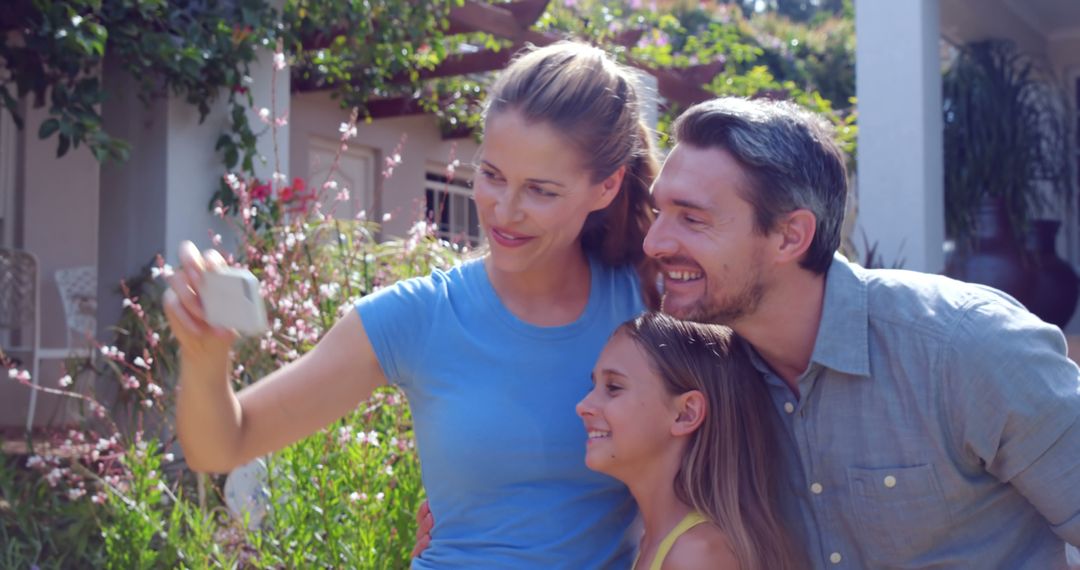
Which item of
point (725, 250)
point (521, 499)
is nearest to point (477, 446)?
point (521, 499)

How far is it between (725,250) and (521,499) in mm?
552

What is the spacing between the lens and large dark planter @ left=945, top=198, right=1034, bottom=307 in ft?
23.9

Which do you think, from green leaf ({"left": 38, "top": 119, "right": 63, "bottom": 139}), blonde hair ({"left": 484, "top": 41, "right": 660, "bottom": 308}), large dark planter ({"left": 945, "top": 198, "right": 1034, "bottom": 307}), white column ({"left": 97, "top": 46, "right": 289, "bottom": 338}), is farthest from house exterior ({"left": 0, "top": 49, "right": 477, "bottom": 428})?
large dark planter ({"left": 945, "top": 198, "right": 1034, "bottom": 307})

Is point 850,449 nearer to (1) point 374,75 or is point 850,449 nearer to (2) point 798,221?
(2) point 798,221

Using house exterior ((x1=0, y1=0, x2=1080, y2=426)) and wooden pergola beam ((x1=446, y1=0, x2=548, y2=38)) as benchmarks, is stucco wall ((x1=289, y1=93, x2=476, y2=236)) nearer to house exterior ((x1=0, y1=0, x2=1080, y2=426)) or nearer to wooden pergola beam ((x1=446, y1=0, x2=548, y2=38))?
house exterior ((x1=0, y1=0, x2=1080, y2=426))

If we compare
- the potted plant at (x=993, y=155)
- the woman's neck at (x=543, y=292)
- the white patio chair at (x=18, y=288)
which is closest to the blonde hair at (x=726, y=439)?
the woman's neck at (x=543, y=292)

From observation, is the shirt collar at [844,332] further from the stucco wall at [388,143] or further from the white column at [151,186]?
the stucco wall at [388,143]

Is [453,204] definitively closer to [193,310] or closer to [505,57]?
[505,57]

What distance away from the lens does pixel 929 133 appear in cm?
688

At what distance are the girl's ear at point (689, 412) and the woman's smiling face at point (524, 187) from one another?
1.23 ft

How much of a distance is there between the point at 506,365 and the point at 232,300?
57 cm

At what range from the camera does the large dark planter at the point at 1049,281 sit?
7.41 meters

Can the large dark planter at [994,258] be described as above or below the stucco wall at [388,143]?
below

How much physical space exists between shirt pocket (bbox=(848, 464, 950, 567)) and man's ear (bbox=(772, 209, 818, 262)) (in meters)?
0.38
